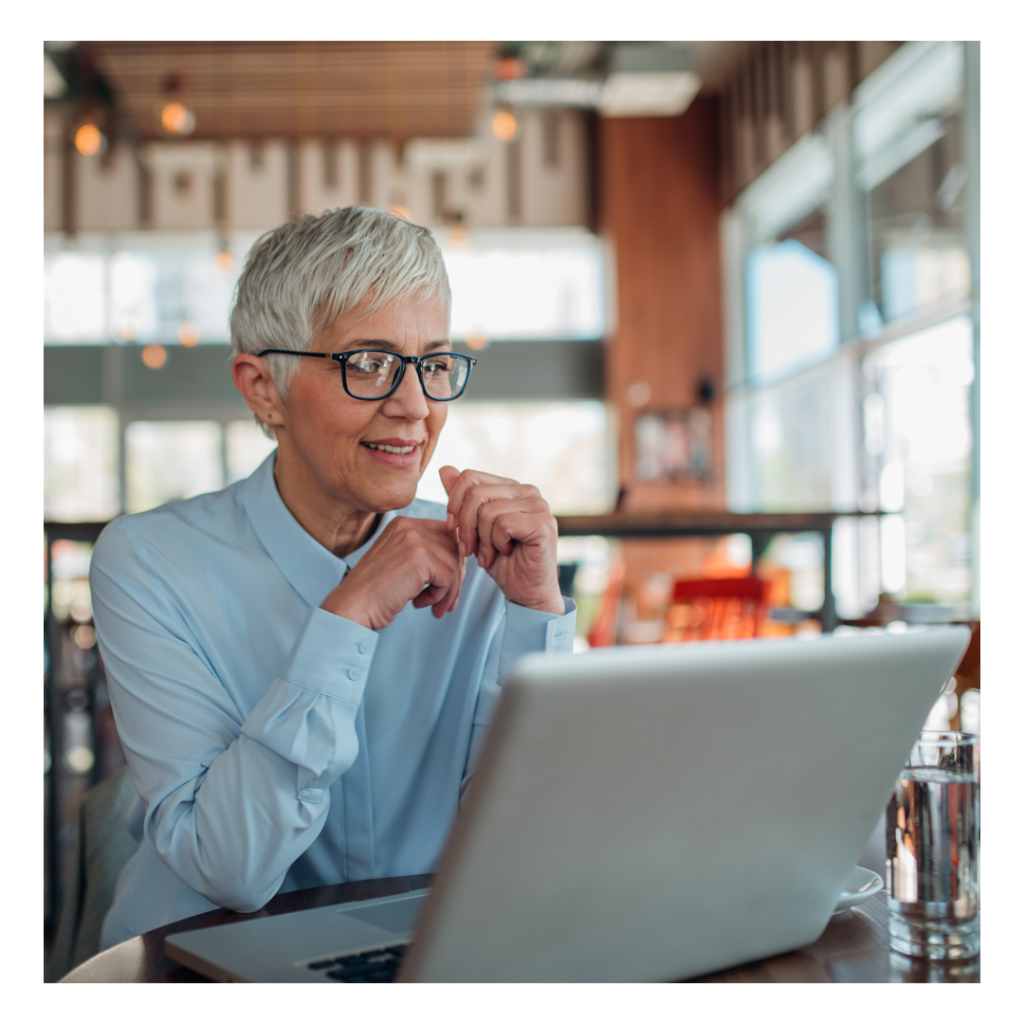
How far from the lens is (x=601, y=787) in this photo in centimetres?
54

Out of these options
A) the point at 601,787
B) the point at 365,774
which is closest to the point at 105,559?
the point at 365,774

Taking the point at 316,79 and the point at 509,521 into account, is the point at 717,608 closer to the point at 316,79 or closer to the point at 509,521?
the point at 509,521

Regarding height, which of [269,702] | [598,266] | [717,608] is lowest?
[717,608]

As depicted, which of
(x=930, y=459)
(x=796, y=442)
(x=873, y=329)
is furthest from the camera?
(x=796, y=442)

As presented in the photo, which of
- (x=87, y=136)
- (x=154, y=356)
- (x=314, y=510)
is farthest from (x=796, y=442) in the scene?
(x=314, y=510)

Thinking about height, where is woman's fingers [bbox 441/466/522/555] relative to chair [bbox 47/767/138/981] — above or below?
above

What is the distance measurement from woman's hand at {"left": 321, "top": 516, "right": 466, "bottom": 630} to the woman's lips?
6.0 inches

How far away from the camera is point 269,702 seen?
94cm

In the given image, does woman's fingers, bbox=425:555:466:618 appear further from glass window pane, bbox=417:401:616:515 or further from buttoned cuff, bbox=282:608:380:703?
glass window pane, bbox=417:401:616:515

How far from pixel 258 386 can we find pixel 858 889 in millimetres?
894

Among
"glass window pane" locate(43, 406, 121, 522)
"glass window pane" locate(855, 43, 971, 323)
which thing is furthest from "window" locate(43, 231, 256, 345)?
"glass window pane" locate(855, 43, 971, 323)

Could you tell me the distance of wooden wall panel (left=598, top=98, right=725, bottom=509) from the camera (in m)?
9.54
